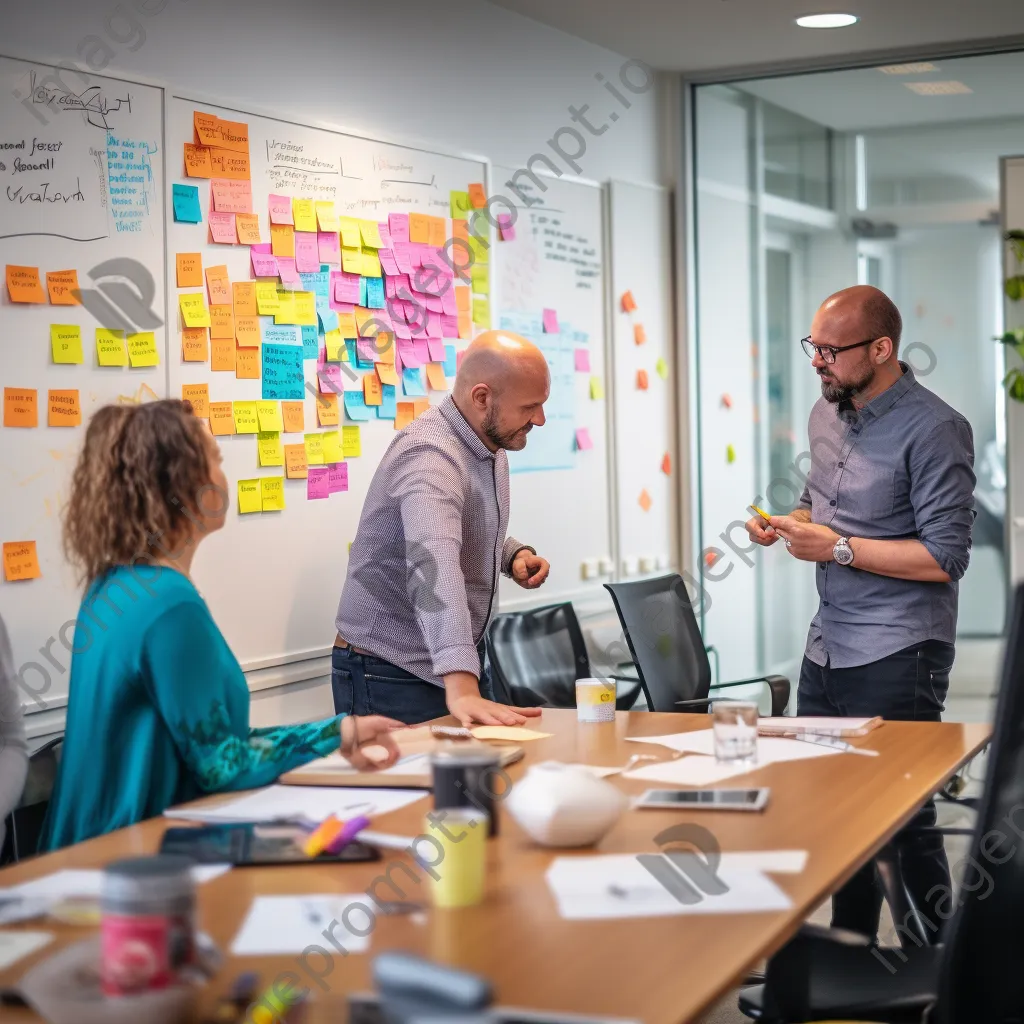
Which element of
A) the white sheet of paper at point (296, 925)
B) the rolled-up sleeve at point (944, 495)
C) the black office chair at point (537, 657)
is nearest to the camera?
the white sheet of paper at point (296, 925)

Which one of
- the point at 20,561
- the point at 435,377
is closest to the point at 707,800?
the point at 20,561

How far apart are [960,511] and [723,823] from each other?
152 centimetres

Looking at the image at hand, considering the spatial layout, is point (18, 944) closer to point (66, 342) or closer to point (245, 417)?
point (66, 342)

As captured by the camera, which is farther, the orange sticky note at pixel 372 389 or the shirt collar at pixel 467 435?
the orange sticky note at pixel 372 389

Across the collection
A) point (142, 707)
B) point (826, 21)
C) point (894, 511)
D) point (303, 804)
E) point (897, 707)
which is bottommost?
point (897, 707)

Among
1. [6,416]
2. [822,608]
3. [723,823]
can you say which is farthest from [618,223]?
[723,823]

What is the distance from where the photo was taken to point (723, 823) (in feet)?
6.67

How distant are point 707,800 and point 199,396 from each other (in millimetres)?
1844

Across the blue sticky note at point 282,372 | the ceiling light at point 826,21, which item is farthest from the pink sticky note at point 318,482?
the ceiling light at point 826,21

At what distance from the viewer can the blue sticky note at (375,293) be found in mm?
4004

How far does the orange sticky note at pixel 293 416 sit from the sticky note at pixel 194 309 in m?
0.36

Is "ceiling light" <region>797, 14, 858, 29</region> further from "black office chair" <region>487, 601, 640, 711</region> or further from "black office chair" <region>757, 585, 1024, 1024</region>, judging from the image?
"black office chair" <region>757, 585, 1024, 1024</region>

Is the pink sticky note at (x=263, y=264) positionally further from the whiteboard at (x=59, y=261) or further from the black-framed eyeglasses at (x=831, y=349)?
the black-framed eyeglasses at (x=831, y=349)

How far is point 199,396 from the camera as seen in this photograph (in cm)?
342
